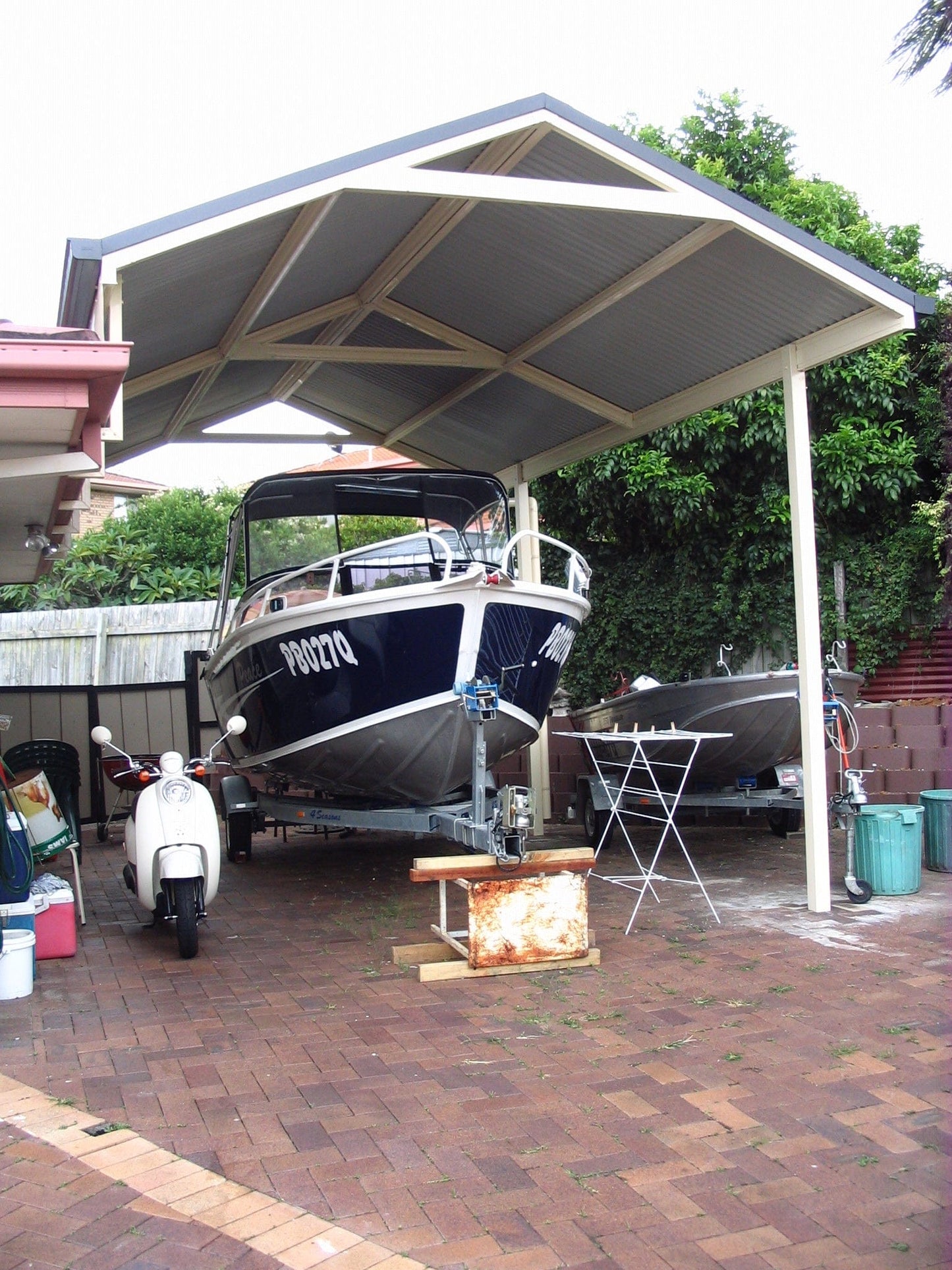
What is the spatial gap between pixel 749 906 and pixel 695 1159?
4.08 metres

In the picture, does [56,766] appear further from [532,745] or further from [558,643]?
[532,745]

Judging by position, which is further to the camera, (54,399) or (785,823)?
(785,823)

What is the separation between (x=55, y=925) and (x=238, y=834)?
11.3 feet

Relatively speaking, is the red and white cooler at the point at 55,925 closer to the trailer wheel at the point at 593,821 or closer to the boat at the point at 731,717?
the boat at the point at 731,717

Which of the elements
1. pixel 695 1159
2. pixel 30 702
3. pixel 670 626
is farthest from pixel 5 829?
pixel 670 626

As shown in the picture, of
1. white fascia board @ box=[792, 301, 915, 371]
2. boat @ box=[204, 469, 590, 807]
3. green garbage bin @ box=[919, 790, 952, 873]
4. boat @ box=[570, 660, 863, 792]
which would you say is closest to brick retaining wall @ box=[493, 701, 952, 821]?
boat @ box=[570, 660, 863, 792]

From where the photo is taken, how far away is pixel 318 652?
7.59m

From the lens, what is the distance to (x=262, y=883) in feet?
30.1

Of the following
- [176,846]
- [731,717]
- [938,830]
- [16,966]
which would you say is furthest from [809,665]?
[16,966]

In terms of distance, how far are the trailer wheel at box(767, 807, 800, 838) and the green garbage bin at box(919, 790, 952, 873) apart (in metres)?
2.01

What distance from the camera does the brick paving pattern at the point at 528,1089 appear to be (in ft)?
10.5

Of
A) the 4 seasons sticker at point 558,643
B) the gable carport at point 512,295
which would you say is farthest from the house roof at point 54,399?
the 4 seasons sticker at point 558,643

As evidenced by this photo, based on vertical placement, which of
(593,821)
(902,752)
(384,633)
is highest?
(384,633)

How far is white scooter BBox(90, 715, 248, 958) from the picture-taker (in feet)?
21.0
